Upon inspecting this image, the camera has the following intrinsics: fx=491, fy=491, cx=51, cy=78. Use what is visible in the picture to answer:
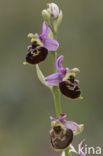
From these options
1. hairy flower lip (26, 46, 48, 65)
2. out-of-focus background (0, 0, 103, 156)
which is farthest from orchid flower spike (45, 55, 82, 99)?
out-of-focus background (0, 0, 103, 156)

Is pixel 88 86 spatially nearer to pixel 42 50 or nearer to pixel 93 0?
pixel 93 0

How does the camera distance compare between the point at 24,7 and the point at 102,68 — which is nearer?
the point at 102,68

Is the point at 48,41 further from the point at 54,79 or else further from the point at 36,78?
the point at 36,78

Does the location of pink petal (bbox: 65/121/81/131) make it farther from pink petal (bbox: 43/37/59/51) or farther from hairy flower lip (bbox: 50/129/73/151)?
pink petal (bbox: 43/37/59/51)

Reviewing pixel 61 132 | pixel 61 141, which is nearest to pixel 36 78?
pixel 61 132

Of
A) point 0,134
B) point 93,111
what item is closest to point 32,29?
point 93,111

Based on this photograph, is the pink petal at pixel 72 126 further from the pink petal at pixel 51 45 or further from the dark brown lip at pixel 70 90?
the pink petal at pixel 51 45
